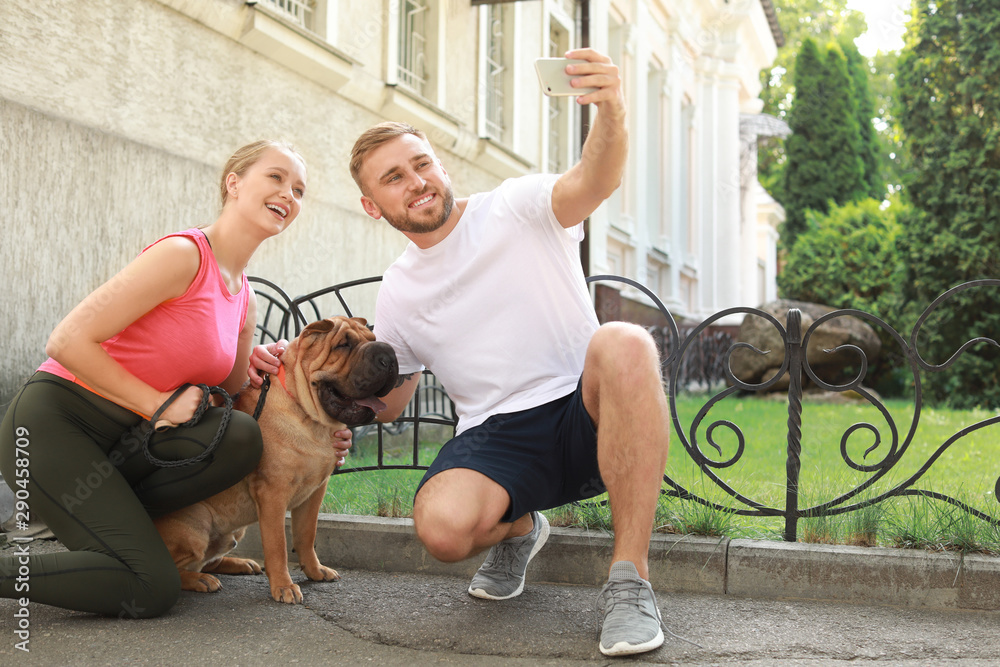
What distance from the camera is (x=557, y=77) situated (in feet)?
8.10

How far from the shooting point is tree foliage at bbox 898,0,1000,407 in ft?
33.9

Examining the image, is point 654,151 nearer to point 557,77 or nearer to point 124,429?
point 557,77

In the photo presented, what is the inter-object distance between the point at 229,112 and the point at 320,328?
3469mm

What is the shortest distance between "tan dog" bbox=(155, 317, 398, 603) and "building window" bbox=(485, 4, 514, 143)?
7.72 meters

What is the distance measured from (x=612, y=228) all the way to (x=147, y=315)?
488 inches

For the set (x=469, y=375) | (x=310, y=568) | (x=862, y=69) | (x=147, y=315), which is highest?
(x=862, y=69)

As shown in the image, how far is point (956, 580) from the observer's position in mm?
2861

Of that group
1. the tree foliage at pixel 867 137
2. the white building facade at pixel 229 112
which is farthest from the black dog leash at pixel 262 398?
the tree foliage at pixel 867 137

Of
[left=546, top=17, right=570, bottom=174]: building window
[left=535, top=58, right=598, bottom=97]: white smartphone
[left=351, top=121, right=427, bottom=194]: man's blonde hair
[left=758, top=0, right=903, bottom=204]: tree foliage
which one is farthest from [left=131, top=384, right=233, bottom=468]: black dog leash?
[left=758, top=0, right=903, bottom=204]: tree foliage

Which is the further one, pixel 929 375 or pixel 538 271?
pixel 929 375

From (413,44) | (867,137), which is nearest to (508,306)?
(413,44)

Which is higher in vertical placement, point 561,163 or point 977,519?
point 561,163

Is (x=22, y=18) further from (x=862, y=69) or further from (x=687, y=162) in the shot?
(x=862, y=69)

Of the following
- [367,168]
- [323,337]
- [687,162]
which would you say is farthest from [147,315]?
[687,162]
